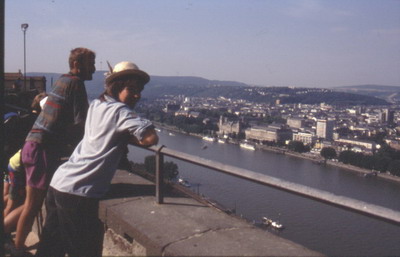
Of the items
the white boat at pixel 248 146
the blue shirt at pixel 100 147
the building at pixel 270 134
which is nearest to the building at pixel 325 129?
the building at pixel 270 134

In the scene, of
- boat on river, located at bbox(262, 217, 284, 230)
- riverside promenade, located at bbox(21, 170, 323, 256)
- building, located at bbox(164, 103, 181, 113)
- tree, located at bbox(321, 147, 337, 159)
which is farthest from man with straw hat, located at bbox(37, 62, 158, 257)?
building, located at bbox(164, 103, 181, 113)

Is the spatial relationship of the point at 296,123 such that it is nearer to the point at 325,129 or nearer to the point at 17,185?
the point at 325,129

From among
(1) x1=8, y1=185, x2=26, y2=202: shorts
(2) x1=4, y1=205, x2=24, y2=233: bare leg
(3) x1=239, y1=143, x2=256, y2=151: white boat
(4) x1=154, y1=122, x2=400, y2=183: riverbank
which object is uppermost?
(1) x1=8, y1=185, x2=26, y2=202: shorts

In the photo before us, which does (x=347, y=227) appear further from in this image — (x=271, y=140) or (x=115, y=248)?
(x=271, y=140)

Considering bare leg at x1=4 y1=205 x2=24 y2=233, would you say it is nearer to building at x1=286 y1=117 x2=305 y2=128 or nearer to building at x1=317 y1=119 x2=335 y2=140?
building at x1=317 y1=119 x2=335 y2=140

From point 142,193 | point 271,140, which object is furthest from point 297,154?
point 142,193

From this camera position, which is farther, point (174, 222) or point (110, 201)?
point (110, 201)

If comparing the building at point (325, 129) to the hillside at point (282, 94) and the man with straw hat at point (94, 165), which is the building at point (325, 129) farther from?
the hillside at point (282, 94)

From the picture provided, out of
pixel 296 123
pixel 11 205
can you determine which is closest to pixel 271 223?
pixel 11 205
